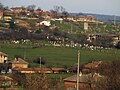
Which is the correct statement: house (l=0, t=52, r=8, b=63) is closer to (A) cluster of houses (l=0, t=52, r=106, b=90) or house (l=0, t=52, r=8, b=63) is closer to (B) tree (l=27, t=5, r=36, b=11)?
(A) cluster of houses (l=0, t=52, r=106, b=90)

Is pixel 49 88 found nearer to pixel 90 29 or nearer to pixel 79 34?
pixel 79 34

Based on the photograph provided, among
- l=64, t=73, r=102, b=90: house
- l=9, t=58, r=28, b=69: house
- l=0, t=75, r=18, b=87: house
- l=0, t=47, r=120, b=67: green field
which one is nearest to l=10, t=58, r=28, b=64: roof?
l=9, t=58, r=28, b=69: house

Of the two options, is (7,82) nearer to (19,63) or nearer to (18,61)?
(19,63)

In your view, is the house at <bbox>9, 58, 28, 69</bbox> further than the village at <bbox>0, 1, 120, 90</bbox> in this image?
Yes

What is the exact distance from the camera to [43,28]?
56125 mm

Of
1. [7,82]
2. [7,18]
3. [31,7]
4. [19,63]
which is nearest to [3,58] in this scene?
[19,63]

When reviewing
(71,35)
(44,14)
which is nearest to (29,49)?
(71,35)

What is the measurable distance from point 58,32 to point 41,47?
1401 centimetres

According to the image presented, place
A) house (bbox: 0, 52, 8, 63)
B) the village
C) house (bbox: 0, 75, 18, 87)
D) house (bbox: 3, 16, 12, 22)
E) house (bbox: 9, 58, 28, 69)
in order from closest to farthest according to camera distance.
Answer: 1. the village
2. house (bbox: 0, 75, 18, 87)
3. house (bbox: 9, 58, 28, 69)
4. house (bbox: 0, 52, 8, 63)
5. house (bbox: 3, 16, 12, 22)

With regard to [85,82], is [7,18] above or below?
below

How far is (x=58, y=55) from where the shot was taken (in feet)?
114

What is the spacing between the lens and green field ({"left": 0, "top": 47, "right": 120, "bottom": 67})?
3161cm

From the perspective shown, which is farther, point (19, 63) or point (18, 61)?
point (18, 61)

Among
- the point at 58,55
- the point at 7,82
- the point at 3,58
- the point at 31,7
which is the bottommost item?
the point at 31,7
